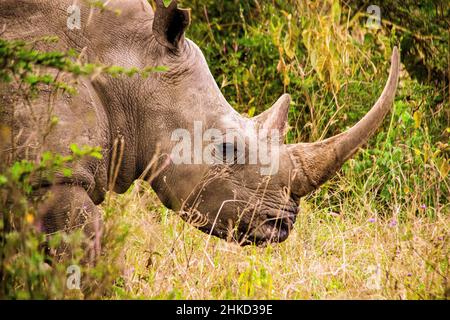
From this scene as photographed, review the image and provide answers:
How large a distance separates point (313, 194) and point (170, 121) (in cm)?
233

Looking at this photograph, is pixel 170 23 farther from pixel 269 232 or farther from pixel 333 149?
pixel 269 232

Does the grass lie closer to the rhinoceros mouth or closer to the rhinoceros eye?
the rhinoceros mouth

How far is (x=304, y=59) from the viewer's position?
7891mm

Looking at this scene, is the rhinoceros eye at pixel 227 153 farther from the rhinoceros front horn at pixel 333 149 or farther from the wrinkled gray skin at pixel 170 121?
the rhinoceros front horn at pixel 333 149

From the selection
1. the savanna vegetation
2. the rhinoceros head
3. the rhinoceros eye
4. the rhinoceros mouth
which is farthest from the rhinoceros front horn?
the savanna vegetation

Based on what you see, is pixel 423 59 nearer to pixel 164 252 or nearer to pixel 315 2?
pixel 315 2

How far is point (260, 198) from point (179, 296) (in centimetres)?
102

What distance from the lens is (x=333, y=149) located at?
17.4ft

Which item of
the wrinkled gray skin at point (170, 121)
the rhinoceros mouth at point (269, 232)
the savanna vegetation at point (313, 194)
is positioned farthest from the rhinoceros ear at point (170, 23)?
the rhinoceros mouth at point (269, 232)

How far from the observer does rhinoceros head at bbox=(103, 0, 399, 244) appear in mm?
5172

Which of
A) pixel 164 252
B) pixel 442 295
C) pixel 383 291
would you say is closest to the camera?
pixel 442 295

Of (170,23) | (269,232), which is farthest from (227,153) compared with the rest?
(170,23)
